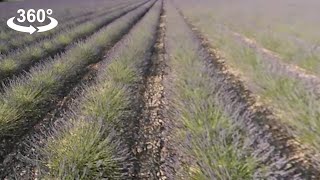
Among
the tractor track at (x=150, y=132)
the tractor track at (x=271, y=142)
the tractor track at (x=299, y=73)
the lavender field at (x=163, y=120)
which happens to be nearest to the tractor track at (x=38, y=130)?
the lavender field at (x=163, y=120)

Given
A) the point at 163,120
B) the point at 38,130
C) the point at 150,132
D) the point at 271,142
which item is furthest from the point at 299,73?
A: the point at 38,130

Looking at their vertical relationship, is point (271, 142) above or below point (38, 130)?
above

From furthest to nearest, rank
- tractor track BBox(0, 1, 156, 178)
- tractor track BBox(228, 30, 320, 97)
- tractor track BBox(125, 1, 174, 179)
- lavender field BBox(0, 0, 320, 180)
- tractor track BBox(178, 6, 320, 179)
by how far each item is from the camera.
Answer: tractor track BBox(228, 30, 320, 97), tractor track BBox(0, 1, 156, 178), tractor track BBox(125, 1, 174, 179), lavender field BBox(0, 0, 320, 180), tractor track BBox(178, 6, 320, 179)

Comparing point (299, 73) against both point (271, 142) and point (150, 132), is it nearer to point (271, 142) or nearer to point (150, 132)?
point (271, 142)

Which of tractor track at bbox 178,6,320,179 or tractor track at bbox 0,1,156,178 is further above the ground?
tractor track at bbox 178,6,320,179

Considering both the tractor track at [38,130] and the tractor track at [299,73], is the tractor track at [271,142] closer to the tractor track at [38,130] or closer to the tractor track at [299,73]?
the tractor track at [299,73]

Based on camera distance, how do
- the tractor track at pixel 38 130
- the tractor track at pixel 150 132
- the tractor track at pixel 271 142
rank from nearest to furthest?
the tractor track at pixel 271 142, the tractor track at pixel 150 132, the tractor track at pixel 38 130

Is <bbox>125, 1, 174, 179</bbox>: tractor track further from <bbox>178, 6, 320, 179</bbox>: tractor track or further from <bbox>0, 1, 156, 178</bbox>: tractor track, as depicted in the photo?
<bbox>0, 1, 156, 178</bbox>: tractor track

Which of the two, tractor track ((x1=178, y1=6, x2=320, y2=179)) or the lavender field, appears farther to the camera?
the lavender field

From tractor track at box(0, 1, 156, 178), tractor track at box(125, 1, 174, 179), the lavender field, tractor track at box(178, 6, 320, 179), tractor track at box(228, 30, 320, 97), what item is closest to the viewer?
tractor track at box(178, 6, 320, 179)

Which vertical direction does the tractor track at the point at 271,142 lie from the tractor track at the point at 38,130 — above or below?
above

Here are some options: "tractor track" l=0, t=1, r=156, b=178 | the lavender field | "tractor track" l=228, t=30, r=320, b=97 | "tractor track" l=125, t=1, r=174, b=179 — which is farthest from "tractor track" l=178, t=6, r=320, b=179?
"tractor track" l=0, t=1, r=156, b=178

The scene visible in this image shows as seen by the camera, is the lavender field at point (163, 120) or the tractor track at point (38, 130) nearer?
the lavender field at point (163, 120)

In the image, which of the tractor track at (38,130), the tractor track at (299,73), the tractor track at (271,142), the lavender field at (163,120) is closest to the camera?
the tractor track at (271,142)
